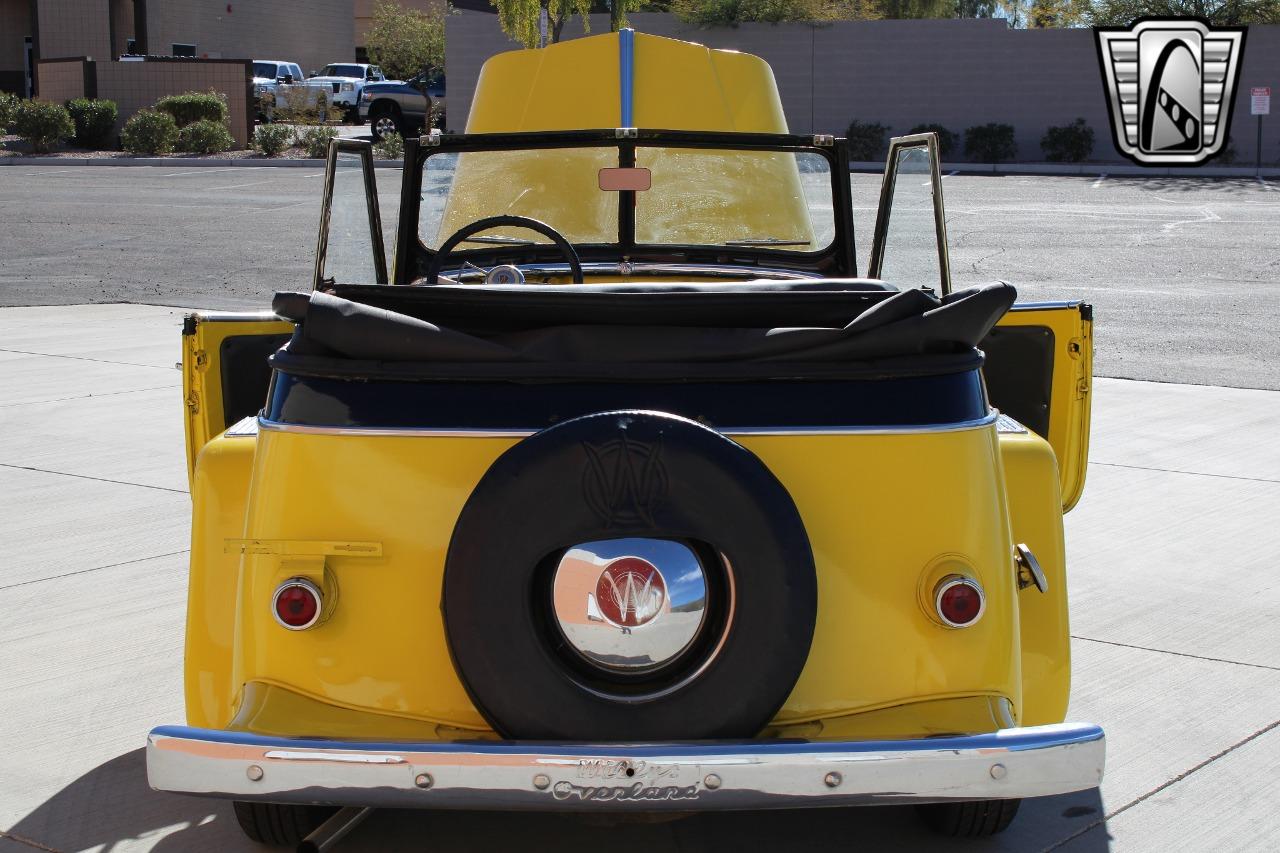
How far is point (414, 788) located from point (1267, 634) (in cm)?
334

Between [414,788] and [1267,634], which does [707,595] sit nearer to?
[414,788]

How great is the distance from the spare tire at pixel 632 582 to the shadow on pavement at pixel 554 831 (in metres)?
0.76

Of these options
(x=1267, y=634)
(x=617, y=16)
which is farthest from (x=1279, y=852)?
(x=617, y=16)

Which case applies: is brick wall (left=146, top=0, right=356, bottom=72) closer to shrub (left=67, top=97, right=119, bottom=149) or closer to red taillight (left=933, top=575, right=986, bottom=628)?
shrub (left=67, top=97, right=119, bottom=149)

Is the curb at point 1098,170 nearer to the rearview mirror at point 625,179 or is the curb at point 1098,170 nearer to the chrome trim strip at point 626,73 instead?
the chrome trim strip at point 626,73

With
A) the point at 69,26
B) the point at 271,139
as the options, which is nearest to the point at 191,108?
the point at 271,139

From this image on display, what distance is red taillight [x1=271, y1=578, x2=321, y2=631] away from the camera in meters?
2.86

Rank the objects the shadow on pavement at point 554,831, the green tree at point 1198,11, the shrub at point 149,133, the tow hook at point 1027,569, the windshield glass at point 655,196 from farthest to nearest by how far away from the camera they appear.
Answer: the green tree at point 1198,11 → the shrub at point 149,133 → the windshield glass at point 655,196 → the shadow on pavement at point 554,831 → the tow hook at point 1027,569

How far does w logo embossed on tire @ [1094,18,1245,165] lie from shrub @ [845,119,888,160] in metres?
5.01

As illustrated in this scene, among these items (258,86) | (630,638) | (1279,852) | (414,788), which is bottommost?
(1279,852)

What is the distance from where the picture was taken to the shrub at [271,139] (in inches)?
1283

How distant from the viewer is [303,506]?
288 centimetres

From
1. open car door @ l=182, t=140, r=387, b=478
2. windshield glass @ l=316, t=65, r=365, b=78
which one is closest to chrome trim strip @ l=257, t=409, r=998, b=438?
open car door @ l=182, t=140, r=387, b=478

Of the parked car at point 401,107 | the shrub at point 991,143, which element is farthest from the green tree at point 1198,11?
the parked car at point 401,107
